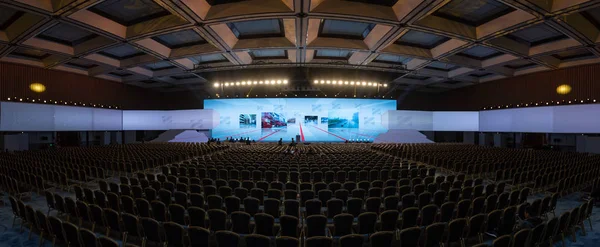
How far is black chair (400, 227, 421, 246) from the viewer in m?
3.71

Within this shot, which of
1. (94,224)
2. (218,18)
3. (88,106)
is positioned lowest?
(94,224)

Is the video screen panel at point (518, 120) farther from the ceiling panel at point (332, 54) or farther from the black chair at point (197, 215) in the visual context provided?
the black chair at point (197, 215)

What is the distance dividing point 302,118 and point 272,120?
9.66 feet

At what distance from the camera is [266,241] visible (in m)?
3.44

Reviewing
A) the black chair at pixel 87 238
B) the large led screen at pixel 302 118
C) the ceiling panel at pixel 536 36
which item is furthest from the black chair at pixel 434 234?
the large led screen at pixel 302 118

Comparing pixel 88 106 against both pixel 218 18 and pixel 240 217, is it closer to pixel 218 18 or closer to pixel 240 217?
pixel 218 18

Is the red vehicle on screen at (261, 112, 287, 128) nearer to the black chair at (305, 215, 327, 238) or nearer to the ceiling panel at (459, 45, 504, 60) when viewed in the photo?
the ceiling panel at (459, 45, 504, 60)

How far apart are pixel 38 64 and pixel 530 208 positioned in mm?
28909

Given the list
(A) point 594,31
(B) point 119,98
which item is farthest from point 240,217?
(B) point 119,98

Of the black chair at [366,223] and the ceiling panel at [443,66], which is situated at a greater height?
the ceiling panel at [443,66]

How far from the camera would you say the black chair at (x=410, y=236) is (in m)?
3.71

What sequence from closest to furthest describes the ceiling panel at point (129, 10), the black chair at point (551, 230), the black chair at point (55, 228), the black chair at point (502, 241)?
the black chair at point (502, 241), the black chair at point (55, 228), the black chair at point (551, 230), the ceiling panel at point (129, 10)

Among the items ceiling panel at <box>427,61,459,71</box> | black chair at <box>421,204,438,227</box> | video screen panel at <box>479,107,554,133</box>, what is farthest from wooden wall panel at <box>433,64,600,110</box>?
black chair at <box>421,204,438,227</box>

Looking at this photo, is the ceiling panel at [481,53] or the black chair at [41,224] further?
the ceiling panel at [481,53]
